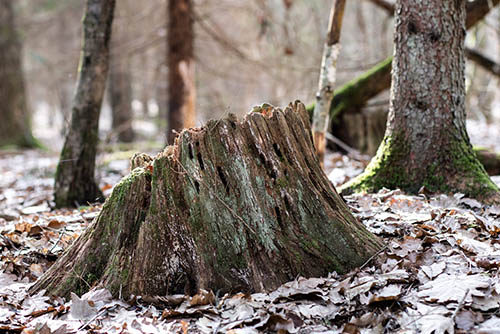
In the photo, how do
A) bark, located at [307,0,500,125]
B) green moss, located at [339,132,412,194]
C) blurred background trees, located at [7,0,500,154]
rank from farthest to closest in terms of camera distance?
blurred background trees, located at [7,0,500,154] → bark, located at [307,0,500,125] → green moss, located at [339,132,412,194]

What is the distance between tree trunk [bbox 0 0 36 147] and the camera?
42.2 ft

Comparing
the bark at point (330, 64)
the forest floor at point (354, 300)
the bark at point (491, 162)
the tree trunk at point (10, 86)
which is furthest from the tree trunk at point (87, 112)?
the tree trunk at point (10, 86)

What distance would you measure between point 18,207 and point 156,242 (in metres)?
3.97

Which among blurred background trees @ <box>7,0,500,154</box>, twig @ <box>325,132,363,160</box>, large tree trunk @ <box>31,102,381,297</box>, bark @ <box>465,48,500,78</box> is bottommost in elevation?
large tree trunk @ <box>31,102,381,297</box>

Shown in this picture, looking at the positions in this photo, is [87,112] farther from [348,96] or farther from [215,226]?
[348,96]

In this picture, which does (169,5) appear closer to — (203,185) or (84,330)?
(203,185)

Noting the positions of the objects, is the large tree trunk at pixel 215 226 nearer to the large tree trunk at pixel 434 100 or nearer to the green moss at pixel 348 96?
the large tree trunk at pixel 434 100

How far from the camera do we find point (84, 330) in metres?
2.51

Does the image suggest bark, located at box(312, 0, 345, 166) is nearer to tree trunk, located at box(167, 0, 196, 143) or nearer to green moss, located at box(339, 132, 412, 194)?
green moss, located at box(339, 132, 412, 194)

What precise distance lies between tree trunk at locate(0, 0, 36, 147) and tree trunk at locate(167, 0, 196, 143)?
5926 mm

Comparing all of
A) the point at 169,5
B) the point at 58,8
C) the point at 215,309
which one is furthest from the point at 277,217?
the point at 58,8

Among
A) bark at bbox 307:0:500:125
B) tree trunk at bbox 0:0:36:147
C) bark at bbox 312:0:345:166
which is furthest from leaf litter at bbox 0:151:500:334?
tree trunk at bbox 0:0:36:147

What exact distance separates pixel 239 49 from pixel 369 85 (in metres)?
8.58

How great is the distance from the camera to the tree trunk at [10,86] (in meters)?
12.9
